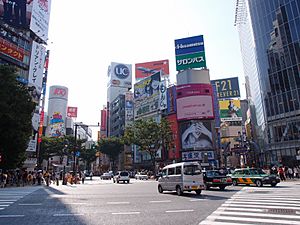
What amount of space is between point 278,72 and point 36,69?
149ft

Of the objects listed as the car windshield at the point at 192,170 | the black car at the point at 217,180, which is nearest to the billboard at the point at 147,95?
the black car at the point at 217,180

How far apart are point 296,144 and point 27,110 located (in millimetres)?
39660

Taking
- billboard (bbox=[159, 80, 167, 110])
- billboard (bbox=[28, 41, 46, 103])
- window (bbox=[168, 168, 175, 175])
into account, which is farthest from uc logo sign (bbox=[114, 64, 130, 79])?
window (bbox=[168, 168, 175, 175])

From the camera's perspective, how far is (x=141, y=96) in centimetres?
7462

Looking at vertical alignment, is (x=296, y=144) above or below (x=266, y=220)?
above

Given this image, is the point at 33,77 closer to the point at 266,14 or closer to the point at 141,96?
the point at 141,96

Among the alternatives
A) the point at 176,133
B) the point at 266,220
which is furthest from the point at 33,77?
the point at 266,220

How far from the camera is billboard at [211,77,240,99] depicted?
85.8m

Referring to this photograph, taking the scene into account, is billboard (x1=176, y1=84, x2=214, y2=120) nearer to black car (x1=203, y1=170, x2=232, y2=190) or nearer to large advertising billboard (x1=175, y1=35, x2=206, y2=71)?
large advertising billboard (x1=175, y1=35, x2=206, y2=71)

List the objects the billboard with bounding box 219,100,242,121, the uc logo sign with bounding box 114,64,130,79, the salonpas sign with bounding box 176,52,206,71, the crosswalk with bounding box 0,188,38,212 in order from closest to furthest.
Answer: the crosswalk with bounding box 0,188,38,212
the salonpas sign with bounding box 176,52,206,71
the billboard with bounding box 219,100,242,121
the uc logo sign with bounding box 114,64,130,79

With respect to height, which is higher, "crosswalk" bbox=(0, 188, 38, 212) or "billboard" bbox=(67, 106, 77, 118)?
"billboard" bbox=(67, 106, 77, 118)

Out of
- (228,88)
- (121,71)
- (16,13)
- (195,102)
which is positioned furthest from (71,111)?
(195,102)

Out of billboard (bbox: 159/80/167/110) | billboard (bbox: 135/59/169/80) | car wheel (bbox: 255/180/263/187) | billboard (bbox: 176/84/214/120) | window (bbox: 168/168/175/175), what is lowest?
car wheel (bbox: 255/180/263/187)

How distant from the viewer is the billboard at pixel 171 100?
202ft
